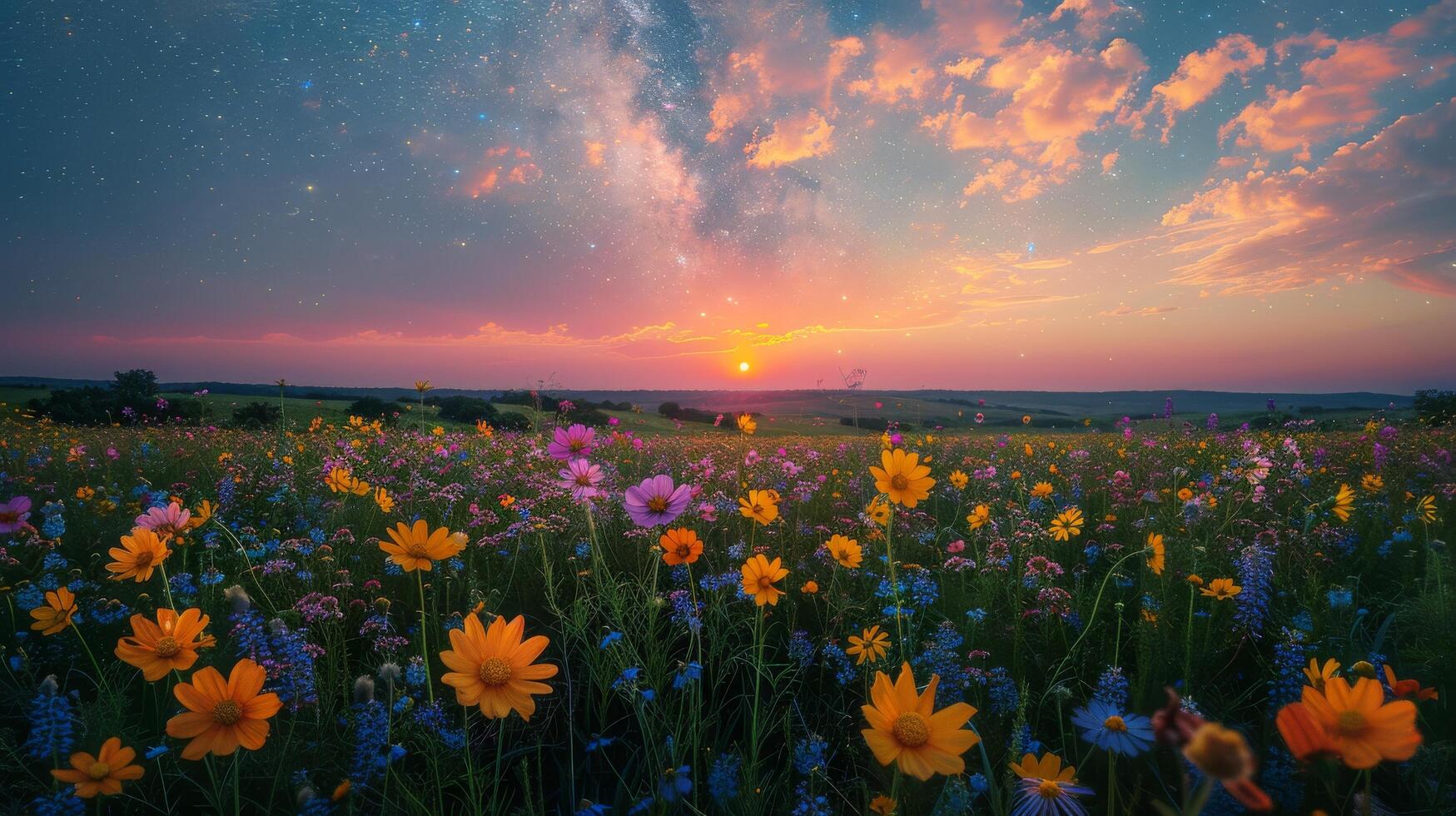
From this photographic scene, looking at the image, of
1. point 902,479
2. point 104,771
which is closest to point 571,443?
point 902,479

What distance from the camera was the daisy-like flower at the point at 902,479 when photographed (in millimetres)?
1619

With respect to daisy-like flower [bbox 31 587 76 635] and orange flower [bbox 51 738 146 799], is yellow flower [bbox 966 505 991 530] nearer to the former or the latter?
orange flower [bbox 51 738 146 799]

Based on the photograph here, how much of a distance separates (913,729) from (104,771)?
4.16 feet

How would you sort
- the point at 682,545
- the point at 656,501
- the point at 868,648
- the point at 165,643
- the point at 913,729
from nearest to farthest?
1. the point at 913,729
2. the point at 165,643
3. the point at 868,648
4. the point at 682,545
5. the point at 656,501

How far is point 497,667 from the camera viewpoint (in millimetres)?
1015

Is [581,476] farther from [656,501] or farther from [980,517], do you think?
[980,517]

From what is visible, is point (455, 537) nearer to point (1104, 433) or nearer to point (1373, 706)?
point (1373, 706)

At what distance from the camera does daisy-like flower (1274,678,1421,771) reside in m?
0.67

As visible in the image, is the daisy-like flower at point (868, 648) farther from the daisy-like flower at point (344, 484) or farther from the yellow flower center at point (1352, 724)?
the daisy-like flower at point (344, 484)

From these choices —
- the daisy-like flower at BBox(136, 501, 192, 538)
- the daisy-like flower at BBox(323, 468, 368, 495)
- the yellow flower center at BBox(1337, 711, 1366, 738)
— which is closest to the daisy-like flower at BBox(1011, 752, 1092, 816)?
the yellow flower center at BBox(1337, 711, 1366, 738)

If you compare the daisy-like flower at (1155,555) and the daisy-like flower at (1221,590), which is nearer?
the daisy-like flower at (1221,590)

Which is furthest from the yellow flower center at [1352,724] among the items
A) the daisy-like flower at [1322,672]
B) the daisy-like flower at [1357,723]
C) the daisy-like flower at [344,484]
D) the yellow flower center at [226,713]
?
the daisy-like flower at [344,484]

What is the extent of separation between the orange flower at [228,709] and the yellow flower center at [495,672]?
308 mm

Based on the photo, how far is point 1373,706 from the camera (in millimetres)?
756
